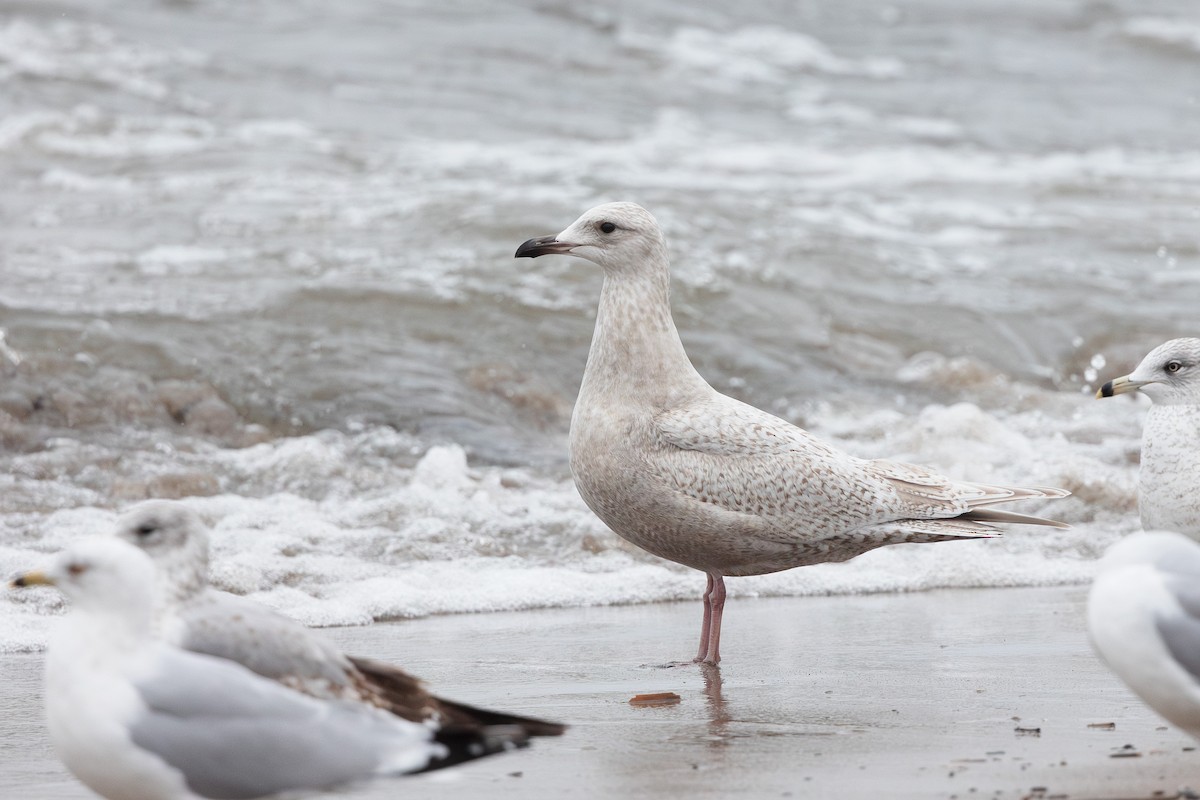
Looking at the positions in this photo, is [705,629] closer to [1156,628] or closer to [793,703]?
[793,703]

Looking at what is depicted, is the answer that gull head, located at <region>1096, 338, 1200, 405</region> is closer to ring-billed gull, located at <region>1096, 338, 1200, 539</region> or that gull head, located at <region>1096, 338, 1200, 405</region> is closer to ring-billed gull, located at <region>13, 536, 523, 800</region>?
ring-billed gull, located at <region>1096, 338, 1200, 539</region>

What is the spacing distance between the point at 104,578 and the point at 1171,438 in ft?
10.9

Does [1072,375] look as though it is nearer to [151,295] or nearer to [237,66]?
[151,295]

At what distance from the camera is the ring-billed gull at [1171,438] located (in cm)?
461

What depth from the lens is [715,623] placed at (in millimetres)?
5070

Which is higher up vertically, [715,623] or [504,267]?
[504,267]

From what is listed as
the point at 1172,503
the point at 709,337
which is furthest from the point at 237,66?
the point at 1172,503

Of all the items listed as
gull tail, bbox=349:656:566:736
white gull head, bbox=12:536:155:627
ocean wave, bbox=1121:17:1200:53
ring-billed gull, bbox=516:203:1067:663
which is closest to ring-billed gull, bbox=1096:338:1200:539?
ring-billed gull, bbox=516:203:1067:663

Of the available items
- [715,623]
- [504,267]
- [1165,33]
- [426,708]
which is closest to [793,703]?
[715,623]

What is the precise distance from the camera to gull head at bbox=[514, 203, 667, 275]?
5488 millimetres

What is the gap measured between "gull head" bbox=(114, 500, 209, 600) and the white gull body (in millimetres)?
280

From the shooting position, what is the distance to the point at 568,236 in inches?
217

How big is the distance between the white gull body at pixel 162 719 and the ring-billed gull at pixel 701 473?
7.23 feet

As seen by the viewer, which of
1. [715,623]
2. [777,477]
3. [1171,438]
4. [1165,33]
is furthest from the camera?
[1165,33]
